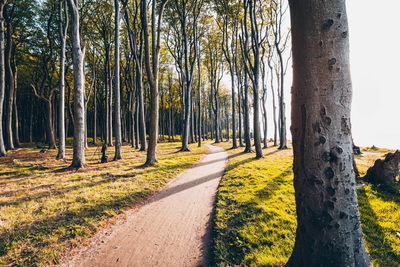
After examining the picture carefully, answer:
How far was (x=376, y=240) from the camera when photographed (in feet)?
9.34

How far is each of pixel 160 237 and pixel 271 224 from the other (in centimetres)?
222

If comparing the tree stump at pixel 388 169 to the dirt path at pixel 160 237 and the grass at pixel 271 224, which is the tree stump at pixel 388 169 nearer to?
the grass at pixel 271 224

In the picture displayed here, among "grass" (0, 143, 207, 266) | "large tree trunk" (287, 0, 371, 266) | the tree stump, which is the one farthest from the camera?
the tree stump

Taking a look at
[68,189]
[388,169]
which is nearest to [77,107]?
[68,189]

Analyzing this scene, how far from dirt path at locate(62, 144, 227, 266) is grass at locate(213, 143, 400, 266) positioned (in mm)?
374

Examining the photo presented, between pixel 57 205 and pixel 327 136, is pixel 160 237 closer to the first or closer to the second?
pixel 57 205

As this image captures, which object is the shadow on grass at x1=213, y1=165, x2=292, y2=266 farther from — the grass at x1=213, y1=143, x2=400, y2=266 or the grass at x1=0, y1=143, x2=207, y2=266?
the grass at x1=0, y1=143, x2=207, y2=266

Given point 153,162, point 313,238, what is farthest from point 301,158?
point 153,162

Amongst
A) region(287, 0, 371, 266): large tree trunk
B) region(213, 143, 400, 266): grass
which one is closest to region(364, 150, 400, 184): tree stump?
region(213, 143, 400, 266): grass

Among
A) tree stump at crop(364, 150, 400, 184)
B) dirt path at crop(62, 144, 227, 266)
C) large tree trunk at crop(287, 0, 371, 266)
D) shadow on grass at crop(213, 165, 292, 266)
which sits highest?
large tree trunk at crop(287, 0, 371, 266)

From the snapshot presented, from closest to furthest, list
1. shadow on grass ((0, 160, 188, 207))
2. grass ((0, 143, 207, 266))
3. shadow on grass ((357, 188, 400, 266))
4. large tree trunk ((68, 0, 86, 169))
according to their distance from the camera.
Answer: shadow on grass ((357, 188, 400, 266)), grass ((0, 143, 207, 266)), shadow on grass ((0, 160, 188, 207)), large tree trunk ((68, 0, 86, 169))

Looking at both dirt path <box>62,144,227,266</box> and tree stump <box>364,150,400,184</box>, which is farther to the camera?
tree stump <box>364,150,400,184</box>

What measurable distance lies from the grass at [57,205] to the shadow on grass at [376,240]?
4.80m

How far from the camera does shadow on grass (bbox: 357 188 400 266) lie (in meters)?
2.42
